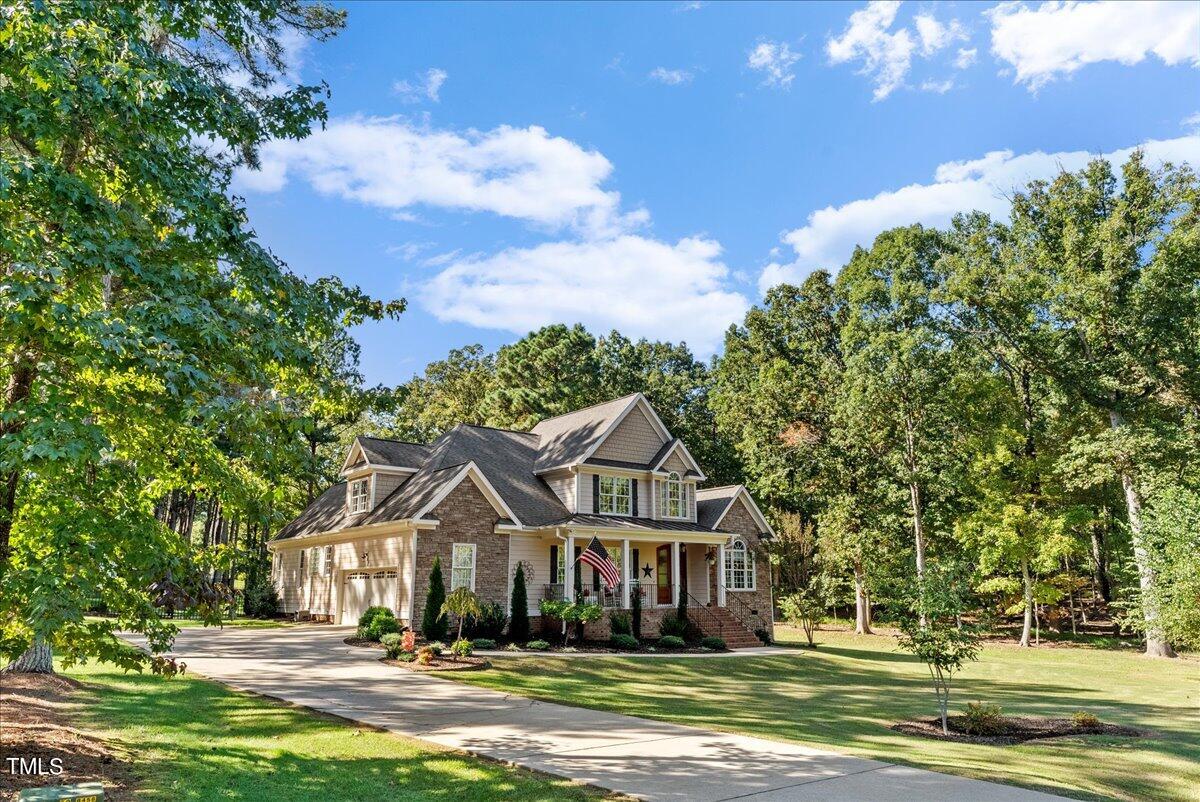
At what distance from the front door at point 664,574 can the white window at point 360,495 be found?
455 inches

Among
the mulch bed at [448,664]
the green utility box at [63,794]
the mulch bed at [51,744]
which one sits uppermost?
the green utility box at [63,794]

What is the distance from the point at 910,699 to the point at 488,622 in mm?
12171

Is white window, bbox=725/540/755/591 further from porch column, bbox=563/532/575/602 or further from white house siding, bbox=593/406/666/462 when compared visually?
porch column, bbox=563/532/575/602

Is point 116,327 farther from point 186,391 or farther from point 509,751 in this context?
point 509,751

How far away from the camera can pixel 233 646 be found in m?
20.7

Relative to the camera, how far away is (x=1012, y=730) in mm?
13133

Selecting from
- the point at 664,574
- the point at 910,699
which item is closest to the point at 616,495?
the point at 664,574

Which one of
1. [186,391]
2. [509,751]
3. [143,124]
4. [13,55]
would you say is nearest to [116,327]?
[186,391]

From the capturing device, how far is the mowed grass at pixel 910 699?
31.6 ft

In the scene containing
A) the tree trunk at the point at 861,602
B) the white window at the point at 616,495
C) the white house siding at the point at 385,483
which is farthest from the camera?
the tree trunk at the point at 861,602

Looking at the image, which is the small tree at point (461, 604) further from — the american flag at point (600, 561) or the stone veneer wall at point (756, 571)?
the stone veneer wall at point (756, 571)

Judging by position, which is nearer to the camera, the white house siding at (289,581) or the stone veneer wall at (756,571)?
the stone veneer wall at (756,571)

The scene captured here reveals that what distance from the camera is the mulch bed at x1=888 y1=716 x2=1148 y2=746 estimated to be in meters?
12.3

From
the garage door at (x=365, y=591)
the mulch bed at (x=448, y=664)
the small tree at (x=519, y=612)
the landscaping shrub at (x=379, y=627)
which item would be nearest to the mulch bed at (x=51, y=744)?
the mulch bed at (x=448, y=664)
